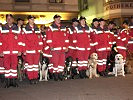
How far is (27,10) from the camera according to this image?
32.3m

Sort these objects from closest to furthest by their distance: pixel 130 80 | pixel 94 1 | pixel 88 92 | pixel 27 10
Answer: pixel 88 92, pixel 130 80, pixel 27 10, pixel 94 1

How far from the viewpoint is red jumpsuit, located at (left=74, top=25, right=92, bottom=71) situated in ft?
40.6

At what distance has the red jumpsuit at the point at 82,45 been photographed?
1237 cm

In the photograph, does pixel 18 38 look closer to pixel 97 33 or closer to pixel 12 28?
pixel 12 28

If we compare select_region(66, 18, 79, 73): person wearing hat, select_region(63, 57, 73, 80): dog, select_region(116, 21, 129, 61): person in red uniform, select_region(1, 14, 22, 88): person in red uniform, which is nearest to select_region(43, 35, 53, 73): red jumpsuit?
select_region(63, 57, 73, 80): dog

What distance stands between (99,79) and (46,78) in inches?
77.0

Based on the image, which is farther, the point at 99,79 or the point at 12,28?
the point at 99,79

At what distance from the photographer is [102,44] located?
42.3 ft

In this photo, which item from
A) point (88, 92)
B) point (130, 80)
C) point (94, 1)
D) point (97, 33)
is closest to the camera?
point (88, 92)

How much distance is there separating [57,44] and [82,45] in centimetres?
103

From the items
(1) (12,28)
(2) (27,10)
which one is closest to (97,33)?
(1) (12,28)

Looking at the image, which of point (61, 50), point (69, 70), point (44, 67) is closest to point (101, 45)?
point (69, 70)

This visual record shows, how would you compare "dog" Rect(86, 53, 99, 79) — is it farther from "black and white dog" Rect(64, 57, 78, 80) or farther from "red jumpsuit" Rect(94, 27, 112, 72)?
"black and white dog" Rect(64, 57, 78, 80)

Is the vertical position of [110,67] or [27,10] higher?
[27,10]
